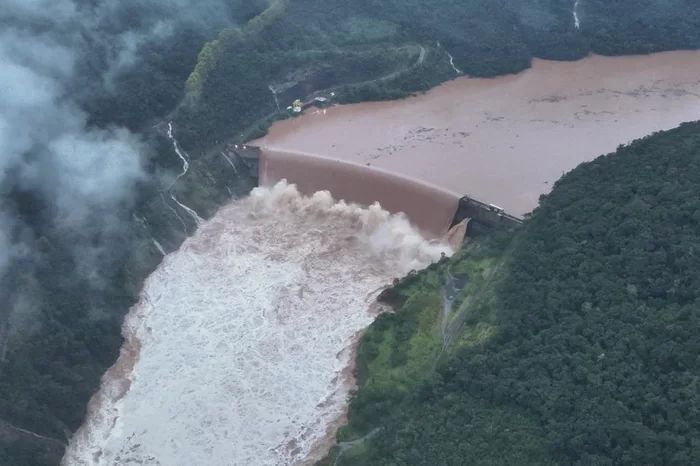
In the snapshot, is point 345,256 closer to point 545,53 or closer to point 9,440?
point 9,440

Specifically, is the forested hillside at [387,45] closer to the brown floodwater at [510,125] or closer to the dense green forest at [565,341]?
the brown floodwater at [510,125]

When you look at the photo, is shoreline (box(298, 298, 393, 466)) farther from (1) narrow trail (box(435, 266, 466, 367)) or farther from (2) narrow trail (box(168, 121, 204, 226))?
(2) narrow trail (box(168, 121, 204, 226))

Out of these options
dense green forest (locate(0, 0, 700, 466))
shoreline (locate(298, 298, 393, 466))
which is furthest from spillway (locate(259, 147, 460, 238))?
shoreline (locate(298, 298, 393, 466))

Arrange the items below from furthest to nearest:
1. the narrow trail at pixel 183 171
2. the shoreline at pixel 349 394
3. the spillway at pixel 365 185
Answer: the narrow trail at pixel 183 171
the spillway at pixel 365 185
the shoreline at pixel 349 394

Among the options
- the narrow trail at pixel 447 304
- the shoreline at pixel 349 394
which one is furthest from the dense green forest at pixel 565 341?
the shoreline at pixel 349 394

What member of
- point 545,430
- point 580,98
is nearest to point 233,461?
point 545,430
